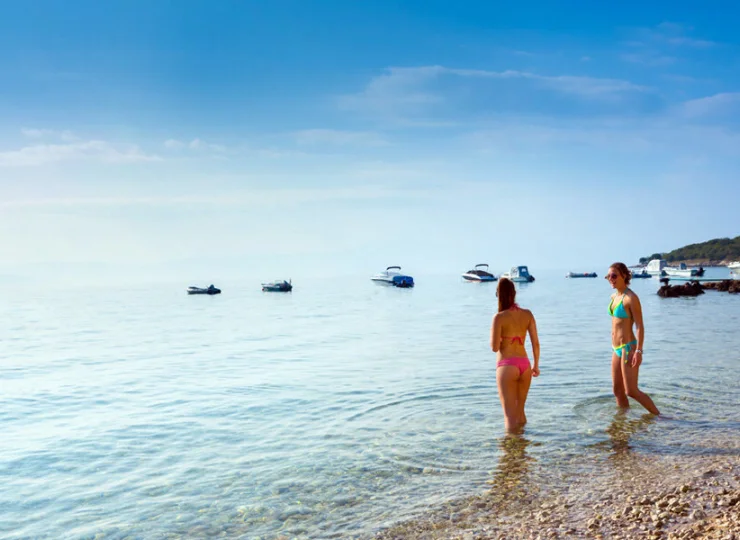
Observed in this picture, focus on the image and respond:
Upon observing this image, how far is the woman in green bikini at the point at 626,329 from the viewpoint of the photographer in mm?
10469

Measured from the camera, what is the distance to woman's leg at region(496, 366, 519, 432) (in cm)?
973

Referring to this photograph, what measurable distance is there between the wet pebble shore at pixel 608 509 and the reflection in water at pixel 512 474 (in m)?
0.03

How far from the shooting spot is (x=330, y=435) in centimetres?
1198

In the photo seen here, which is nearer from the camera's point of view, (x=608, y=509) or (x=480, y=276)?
(x=608, y=509)

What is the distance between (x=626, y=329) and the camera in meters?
10.8

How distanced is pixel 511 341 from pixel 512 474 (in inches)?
76.7

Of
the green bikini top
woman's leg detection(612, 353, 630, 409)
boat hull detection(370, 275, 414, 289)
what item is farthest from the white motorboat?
the green bikini top

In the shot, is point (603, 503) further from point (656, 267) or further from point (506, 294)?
point (656, 267)

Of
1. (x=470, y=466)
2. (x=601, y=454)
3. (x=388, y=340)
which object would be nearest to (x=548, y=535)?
(x=470, y=466)

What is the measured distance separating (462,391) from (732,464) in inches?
312

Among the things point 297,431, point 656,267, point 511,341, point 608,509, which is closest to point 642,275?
point 656,267

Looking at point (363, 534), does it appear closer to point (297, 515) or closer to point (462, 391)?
point (297, 515)

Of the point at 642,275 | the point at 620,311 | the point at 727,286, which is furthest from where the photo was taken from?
the point at 642,275

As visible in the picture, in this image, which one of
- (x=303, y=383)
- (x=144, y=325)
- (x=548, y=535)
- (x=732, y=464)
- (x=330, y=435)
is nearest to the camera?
(x=548, y=535)
